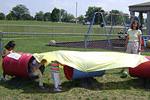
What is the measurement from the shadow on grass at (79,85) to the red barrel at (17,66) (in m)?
0.24

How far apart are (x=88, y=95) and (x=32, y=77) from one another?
1.77 m

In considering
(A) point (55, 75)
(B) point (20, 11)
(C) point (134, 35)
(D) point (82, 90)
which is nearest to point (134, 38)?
(C) point (134, 35)

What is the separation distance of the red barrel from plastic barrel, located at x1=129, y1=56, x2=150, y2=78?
8.22ft

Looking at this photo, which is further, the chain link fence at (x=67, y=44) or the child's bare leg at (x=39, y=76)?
the chain link fence at (x=67, y=44)

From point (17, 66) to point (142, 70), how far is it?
9.57 feet

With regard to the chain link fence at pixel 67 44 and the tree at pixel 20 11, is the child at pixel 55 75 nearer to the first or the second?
the chain link fence at pixel 67 44

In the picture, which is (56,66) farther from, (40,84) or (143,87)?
(143,87)

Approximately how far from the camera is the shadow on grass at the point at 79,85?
8175 millimetres

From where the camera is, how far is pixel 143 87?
27.9 ft

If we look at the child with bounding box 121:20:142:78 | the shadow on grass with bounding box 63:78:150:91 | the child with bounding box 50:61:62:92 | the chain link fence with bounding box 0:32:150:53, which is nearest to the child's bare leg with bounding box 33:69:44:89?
the child with bounding box 50:61:62:92

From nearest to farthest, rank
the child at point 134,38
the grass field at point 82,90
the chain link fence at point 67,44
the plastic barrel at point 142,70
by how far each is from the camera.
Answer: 1. the grass field at point 82,90
2. the plastic barrel at point 142,70
3. the child at point 134,38
4. the chain link fence at point 67,44

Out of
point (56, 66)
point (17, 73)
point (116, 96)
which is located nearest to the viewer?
point (116, 96)

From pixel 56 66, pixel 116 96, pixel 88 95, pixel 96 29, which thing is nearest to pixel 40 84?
pixel 56 66

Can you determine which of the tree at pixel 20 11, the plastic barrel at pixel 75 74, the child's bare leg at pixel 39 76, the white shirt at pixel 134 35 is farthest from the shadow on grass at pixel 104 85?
the tree at pixel 20 11
